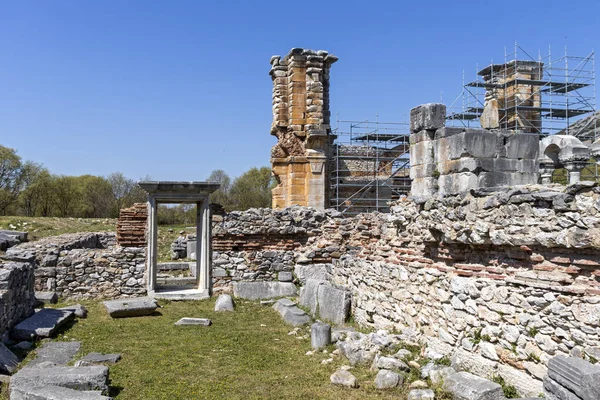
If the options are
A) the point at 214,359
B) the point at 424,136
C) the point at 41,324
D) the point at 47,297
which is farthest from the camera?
the point at 47,297

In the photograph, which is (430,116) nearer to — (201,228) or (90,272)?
(201,228)

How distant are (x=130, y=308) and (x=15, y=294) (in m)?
2.55

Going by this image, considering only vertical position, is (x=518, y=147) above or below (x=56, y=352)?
above

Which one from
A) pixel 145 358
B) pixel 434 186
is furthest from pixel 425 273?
pixel 145 358

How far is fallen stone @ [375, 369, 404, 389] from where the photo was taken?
6.59 meters

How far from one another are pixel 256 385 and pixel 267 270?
7.03 metres

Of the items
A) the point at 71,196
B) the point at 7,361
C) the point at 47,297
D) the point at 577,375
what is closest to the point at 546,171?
the point at 577,375

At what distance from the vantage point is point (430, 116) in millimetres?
11453

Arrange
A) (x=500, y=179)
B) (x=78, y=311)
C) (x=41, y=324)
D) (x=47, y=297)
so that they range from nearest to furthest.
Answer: (x=41, y=324), (x=500, y=179), (x=78, y=311), (x=47, y=297)

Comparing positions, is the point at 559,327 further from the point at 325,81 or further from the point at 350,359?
the point at 325,81

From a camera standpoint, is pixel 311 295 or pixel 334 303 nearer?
pixel 334 303

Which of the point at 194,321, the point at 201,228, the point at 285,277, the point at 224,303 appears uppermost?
the point at 201,228

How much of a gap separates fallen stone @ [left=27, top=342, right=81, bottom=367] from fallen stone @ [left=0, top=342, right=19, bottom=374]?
0.73 ft

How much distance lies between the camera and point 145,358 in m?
8.27
